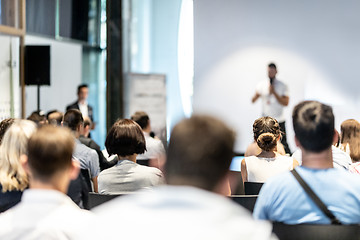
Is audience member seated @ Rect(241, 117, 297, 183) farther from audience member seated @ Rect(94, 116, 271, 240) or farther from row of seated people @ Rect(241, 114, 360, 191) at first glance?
audience member seated @ Rect(94, 116, 271, 240)

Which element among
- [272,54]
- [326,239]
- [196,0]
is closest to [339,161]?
A: [326,239]

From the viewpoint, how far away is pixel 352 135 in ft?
14.7

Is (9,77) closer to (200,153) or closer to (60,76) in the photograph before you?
(60,76)

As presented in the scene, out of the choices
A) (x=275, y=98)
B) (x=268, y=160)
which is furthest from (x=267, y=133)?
(x=275, y=98)

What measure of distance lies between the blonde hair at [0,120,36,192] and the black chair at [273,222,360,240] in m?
1.24

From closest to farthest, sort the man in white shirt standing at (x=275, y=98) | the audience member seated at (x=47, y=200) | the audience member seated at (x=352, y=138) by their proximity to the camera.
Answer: the audience member seated at (x=47, y=200) < the audience member seated at (x=352, y=138) < the man in white shirt standing at (x=275, y=98)

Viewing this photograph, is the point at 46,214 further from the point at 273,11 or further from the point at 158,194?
the point at 273,11

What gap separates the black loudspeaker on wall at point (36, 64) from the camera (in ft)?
26.4

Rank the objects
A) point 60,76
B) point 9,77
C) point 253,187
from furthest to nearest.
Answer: point 60,76
point 9,77
point 253,187

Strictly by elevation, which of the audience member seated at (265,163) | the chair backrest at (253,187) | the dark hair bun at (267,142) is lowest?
the chair backrest at (253,187)

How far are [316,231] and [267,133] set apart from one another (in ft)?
6.59

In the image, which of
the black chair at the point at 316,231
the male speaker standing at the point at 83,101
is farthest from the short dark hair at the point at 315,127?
the male speaker standing at the point at 83,101

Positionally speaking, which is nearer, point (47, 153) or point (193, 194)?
point (193, 194)

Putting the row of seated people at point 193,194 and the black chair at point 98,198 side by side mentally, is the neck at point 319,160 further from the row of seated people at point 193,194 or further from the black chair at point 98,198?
the black chair at point 98,198
